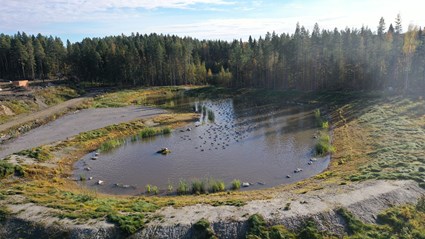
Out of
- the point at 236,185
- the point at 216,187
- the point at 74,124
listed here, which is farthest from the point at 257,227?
the point at 74,124

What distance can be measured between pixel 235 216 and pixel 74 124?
151 ft

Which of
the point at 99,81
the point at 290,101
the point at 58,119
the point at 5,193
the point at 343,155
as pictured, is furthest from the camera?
the point at 99,81

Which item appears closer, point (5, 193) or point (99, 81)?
point (5, 193)

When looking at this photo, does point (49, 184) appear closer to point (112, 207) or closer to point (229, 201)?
point (112, 207)

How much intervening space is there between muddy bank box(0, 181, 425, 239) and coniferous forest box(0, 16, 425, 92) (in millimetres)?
64907

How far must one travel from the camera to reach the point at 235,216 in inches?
875

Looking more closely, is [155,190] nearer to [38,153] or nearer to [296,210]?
[296,210]

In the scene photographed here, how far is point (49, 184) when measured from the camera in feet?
107

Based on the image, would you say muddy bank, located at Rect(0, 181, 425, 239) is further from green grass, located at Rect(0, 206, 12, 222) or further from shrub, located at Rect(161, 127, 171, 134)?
shrub, located at Rect(161, 127, 171, 134)

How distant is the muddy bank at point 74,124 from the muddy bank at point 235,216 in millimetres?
22775

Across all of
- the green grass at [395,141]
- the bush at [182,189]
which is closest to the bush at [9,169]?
the bush at [182,189]

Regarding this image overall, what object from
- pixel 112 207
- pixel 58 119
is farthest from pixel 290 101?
pixel 112 207

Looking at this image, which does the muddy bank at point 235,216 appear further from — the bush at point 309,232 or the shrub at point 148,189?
the shrub at point 148,189

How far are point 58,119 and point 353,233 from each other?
58971 mm
